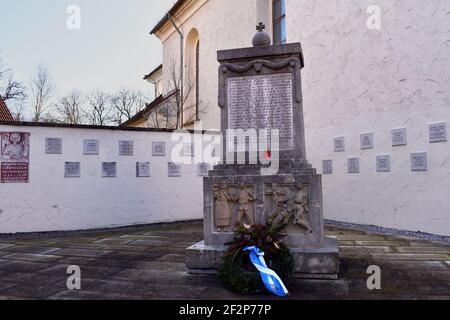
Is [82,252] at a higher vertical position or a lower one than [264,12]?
lower

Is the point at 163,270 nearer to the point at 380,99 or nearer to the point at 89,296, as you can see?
the point at 89,296

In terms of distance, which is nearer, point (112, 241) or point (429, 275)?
point (429, 275)

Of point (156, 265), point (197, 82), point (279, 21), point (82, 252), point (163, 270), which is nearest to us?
point (163, 270)

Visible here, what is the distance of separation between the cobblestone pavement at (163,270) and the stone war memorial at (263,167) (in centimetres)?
45

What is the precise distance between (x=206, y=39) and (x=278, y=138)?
11.7 metres

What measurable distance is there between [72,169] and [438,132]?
7570 mm

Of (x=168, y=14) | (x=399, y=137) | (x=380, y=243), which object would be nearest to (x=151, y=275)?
(x=380, y=243)

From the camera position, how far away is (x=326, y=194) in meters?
9.07

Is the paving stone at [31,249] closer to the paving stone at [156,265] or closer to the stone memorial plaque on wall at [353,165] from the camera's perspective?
the paving stone at [156,265]

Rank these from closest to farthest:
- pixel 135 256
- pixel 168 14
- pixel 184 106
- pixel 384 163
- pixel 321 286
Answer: pixel 321 286
pixel 135 256
pixel 384 163
pixel 184 106
pixel 168 14

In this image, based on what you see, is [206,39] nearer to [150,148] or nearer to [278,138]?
[150,148]

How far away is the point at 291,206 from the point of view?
454cm

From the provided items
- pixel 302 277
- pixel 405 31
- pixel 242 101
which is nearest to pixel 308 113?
pixel 405 31

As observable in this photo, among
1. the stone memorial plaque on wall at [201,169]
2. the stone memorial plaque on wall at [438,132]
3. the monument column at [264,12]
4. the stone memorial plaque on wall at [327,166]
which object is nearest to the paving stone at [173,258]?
the stone memorial plaque on wall at [201,169]
